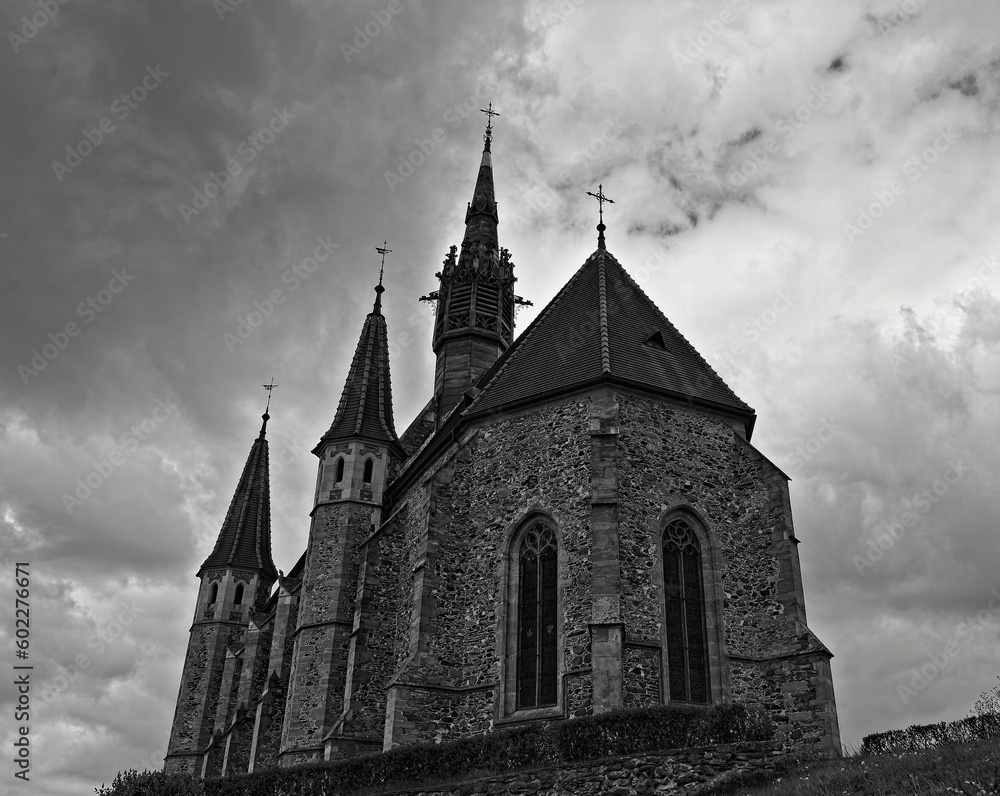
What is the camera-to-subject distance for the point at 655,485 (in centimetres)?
1833

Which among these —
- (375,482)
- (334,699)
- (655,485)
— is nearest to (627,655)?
(655,485)

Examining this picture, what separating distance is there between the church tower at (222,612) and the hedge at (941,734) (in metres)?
27.6

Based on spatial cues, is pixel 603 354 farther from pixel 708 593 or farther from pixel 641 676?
pixel 641 676

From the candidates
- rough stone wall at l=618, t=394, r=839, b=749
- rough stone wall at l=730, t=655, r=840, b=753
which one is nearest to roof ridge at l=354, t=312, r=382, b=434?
rough stone wall at l=618, t=394, r=839, b=749

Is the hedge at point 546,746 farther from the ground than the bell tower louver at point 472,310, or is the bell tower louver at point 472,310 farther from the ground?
the bell tower louver at point 472,310

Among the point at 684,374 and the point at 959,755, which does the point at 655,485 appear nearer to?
the point at 684,374

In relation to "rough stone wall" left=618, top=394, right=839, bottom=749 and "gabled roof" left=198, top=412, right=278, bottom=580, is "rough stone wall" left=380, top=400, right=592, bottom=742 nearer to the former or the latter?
"rough stone wall" left=618, top=394, right=839, bottom=749

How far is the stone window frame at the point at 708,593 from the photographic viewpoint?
54.4ft

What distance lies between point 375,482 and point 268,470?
19513 mm

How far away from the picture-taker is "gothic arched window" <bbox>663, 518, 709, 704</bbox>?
1673cm

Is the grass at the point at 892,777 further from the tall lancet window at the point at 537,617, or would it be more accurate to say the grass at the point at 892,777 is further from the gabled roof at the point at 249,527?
the gabled roof at the point at 249,527

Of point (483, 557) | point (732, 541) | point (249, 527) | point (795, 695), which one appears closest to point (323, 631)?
point (483, 557)

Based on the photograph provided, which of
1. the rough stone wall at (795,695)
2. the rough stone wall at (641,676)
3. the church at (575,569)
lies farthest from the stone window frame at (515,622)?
the rough stone wall at (795,695)

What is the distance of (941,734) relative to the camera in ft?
39.8
